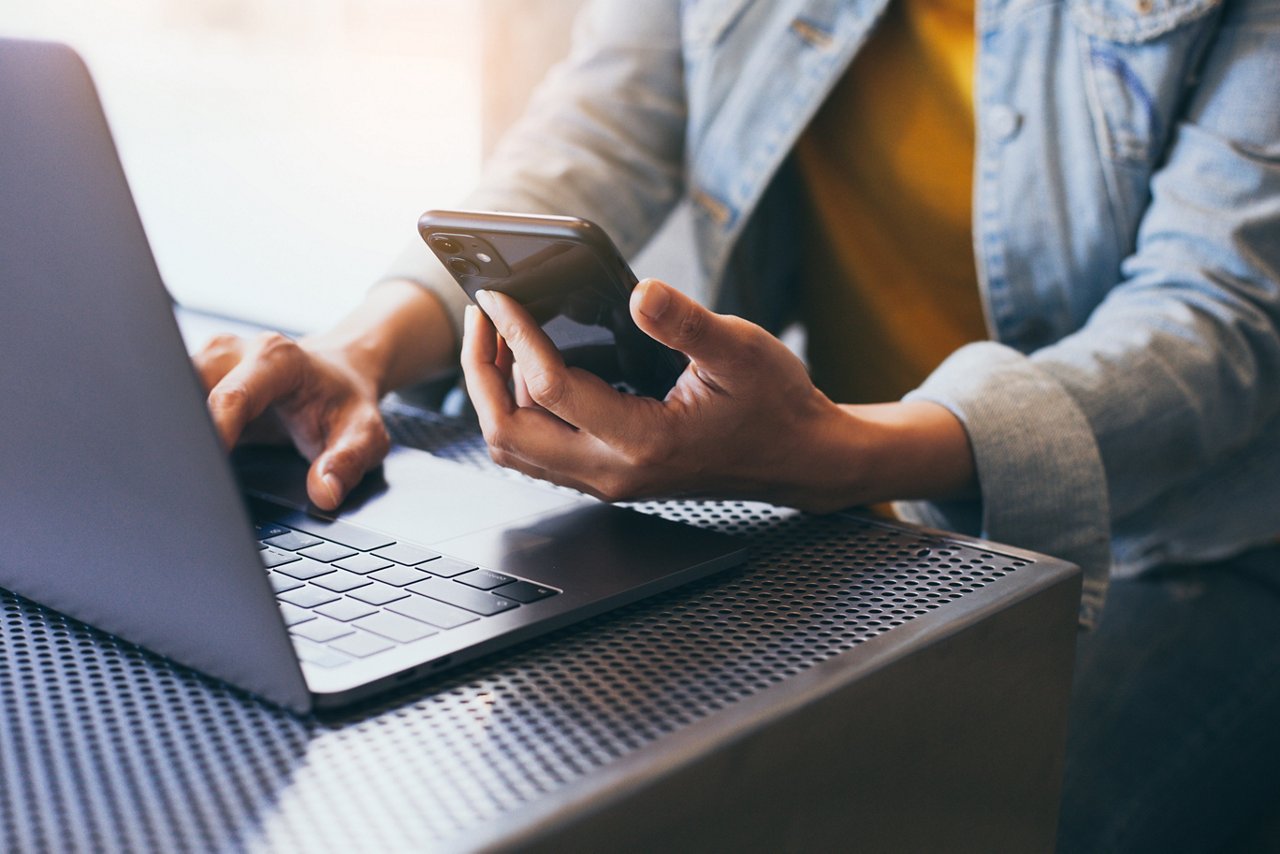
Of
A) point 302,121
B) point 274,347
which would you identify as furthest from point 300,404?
point 302,121

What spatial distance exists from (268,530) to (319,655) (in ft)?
0.50

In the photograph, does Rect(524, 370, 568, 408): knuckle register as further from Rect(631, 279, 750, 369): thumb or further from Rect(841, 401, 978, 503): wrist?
Rect(841, 401, 978, 503): wrist

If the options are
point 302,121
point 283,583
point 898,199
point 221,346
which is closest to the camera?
point 283,583

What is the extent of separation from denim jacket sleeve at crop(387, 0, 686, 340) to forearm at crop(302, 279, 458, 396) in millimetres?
191

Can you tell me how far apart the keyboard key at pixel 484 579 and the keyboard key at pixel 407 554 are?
26 mm

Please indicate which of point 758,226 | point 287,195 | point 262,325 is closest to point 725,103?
point 758,226

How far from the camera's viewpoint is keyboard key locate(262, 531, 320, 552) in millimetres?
512

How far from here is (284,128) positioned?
189 centimetres

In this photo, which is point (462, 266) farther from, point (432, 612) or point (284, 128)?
point (284, 128)

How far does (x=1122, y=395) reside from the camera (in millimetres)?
694

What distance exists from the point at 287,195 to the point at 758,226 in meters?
1.14

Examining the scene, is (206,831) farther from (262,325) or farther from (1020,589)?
(262,325)

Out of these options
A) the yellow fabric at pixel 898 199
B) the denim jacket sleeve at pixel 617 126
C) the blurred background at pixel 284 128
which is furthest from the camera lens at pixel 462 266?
the blurred background at pixel 284 128

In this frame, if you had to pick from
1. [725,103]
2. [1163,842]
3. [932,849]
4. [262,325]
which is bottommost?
[262,325]
